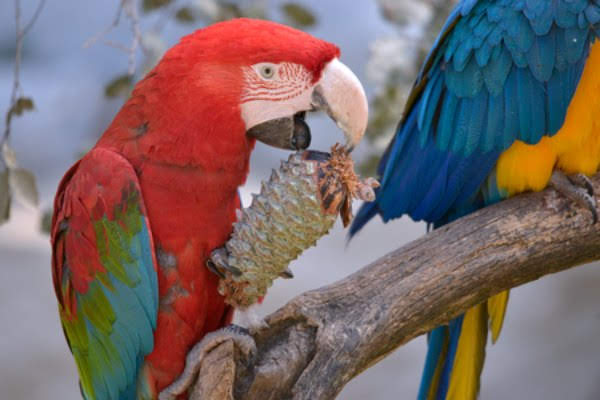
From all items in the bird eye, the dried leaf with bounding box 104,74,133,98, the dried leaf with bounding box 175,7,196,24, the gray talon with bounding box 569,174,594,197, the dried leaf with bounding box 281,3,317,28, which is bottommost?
the bird eye

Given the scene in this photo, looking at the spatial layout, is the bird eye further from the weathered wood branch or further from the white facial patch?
the weathered wood branch

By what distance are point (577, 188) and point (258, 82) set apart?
72 centimetres

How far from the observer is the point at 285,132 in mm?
1191

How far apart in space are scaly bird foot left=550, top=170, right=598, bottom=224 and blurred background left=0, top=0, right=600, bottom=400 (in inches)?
77.4

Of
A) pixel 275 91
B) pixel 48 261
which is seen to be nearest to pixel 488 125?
pixel 275 91

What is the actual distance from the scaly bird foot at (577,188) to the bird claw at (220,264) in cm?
70

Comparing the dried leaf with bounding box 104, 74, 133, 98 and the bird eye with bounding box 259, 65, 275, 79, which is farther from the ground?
the dried leaf with bounding box 104, 74, 133, 98

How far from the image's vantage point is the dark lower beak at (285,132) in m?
1.19

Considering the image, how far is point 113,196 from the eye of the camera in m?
1.18

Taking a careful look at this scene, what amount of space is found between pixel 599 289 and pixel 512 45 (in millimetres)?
2731

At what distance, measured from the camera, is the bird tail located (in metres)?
1.62

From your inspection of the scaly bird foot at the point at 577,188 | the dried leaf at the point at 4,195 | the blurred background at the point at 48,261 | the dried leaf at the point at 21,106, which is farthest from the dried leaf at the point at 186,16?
the blurred background at the point at 48,261

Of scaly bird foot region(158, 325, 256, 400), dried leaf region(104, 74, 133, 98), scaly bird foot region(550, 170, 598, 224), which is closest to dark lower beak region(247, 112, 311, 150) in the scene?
scaly bird foot region(158, 325, 256, 400)

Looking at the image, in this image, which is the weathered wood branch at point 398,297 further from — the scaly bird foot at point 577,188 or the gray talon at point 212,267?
the gray talon at point 212,267
